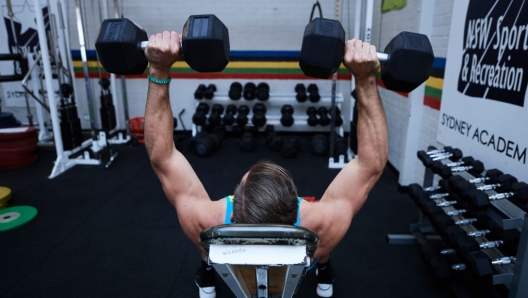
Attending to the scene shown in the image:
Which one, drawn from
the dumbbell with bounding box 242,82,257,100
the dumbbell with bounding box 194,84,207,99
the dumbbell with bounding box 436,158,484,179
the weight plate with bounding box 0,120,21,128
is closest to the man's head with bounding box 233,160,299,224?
the dumbbell with bounding box 436,158,484,179

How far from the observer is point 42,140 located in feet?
Answer: 14.5

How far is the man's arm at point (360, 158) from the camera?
2.93 ft

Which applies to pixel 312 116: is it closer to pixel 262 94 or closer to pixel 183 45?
pixel 262 94

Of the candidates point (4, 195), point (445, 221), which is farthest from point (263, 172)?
point (4, 195)

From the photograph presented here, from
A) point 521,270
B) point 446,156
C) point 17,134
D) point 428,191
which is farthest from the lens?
point 17,134

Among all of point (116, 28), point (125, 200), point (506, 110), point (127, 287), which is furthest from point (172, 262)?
point (506, 110)

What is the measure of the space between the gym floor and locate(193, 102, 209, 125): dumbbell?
1.10m

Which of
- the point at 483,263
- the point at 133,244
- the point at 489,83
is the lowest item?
the point at 133,244

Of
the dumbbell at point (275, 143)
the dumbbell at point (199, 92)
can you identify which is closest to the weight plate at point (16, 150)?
the dumbbell at point (199, 92)

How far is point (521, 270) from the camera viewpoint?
53.9 inches

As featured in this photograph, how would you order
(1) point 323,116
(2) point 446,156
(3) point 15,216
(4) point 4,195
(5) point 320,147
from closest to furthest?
(2) point 446,156
(3) point 15,216
(4) point 4,195
(5) point 320,147
(1) point 323,116

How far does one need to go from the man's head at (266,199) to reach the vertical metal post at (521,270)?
946mm

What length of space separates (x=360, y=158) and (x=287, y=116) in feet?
11.6

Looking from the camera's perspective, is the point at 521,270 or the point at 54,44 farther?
the point at 54,44
